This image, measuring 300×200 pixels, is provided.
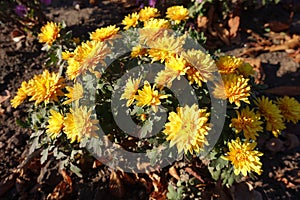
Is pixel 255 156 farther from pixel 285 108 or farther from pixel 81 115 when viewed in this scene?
pixel 81 115

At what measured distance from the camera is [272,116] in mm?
1765

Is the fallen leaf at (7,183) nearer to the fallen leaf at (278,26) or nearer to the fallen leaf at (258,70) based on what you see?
the fallen leaf at (258,70)

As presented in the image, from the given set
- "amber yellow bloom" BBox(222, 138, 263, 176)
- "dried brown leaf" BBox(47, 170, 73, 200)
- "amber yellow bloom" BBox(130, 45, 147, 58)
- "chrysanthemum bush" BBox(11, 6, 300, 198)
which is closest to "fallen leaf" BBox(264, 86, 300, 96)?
"chrysanthemum bush" BBox(11, 6, 300, 198)

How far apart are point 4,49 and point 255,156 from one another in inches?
97.9

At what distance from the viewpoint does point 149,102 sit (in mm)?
1540

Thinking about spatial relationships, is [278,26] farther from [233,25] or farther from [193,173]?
[193,173]

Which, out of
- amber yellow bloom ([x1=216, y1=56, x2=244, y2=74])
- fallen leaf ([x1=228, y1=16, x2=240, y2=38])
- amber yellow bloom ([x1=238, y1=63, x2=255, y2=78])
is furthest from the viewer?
fallen leaf ([x1=228, y1=16, x2=240, y2=38])

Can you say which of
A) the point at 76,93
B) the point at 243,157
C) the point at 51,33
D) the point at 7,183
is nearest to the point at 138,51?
the point at 76,93

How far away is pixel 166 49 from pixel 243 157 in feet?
1.95

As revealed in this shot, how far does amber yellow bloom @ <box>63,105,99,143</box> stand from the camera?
1576 mm

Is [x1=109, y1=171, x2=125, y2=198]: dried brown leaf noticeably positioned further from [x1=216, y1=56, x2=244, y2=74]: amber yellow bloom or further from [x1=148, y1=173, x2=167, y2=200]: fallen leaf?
[x1=216, y1=56, x2=244, y2=74]: amber yellow bloom

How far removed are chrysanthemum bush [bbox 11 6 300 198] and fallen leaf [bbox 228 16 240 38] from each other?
1384 millimetres

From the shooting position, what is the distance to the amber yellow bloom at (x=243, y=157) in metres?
1.56

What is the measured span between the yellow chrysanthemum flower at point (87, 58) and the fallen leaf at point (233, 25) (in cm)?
177
